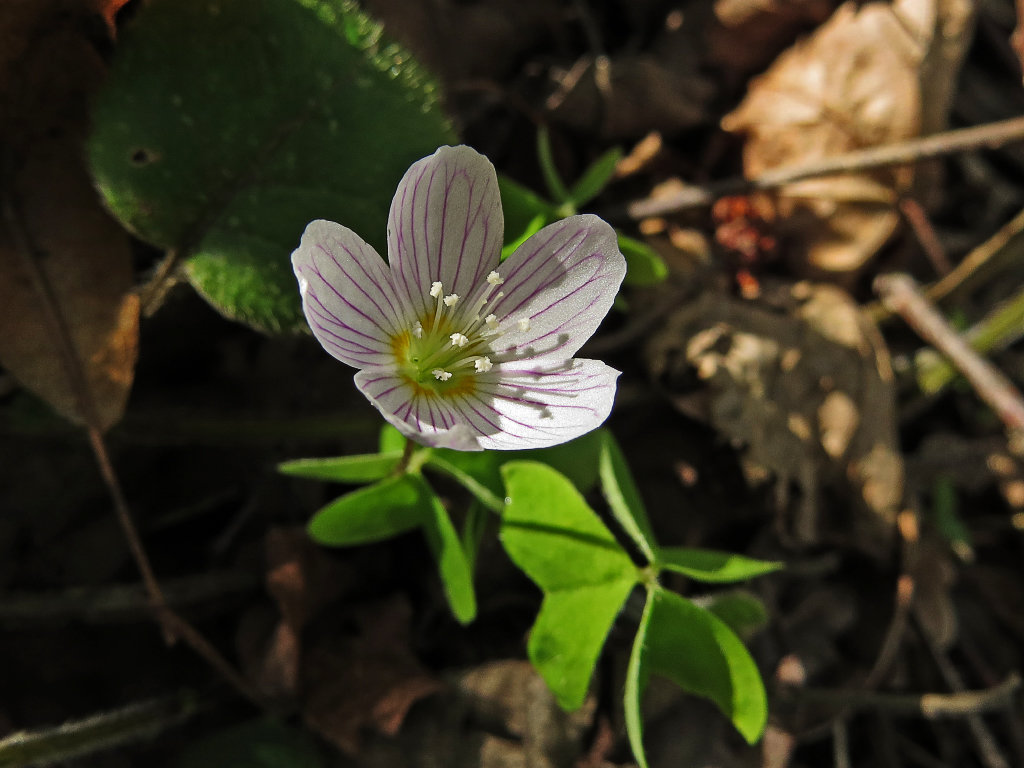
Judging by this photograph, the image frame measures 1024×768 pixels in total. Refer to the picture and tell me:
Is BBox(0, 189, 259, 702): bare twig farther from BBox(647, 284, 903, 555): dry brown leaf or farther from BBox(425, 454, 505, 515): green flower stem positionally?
BBox(647, 284, 903, 555): dry brown leaf

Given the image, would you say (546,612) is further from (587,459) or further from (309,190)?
(309,190)

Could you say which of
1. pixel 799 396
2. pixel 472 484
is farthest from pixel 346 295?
pixel 799 396

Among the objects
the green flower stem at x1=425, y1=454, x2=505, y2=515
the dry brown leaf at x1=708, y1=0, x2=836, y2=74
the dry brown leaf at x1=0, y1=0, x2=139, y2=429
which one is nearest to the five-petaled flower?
the green flower stem at x1=425, y1=454, x2=505, y2=515

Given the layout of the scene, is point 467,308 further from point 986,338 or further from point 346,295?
point 986,338

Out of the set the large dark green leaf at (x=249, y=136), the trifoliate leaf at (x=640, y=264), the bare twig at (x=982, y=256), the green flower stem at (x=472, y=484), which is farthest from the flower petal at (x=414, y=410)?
the bare twig at (x=982, y=256)

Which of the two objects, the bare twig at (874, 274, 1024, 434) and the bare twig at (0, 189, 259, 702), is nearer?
the bare twig at (0, 189, 259, 702)

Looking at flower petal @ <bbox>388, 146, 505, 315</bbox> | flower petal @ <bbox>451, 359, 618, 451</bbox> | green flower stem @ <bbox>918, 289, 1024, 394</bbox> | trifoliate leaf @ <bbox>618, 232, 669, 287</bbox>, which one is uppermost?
flower petal @ <bbox>388, 146, 505, 315</bbox>

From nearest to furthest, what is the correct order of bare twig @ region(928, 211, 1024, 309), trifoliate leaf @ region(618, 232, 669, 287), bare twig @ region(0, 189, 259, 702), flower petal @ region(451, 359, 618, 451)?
1. flower petal @ region(451, 359, 618, 451)
2. bare twig @ region(0, 189, 259, 702)
3. trifoliate leaf @ region(618, 232, 669, 287)
4. bare twig @ region(928, 211, 1024, 309)

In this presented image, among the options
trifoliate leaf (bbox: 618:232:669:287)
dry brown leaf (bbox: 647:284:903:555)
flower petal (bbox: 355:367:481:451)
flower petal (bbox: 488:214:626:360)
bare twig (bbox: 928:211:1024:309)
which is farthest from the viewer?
bare twig (bbox: 928:211:1024:309)
